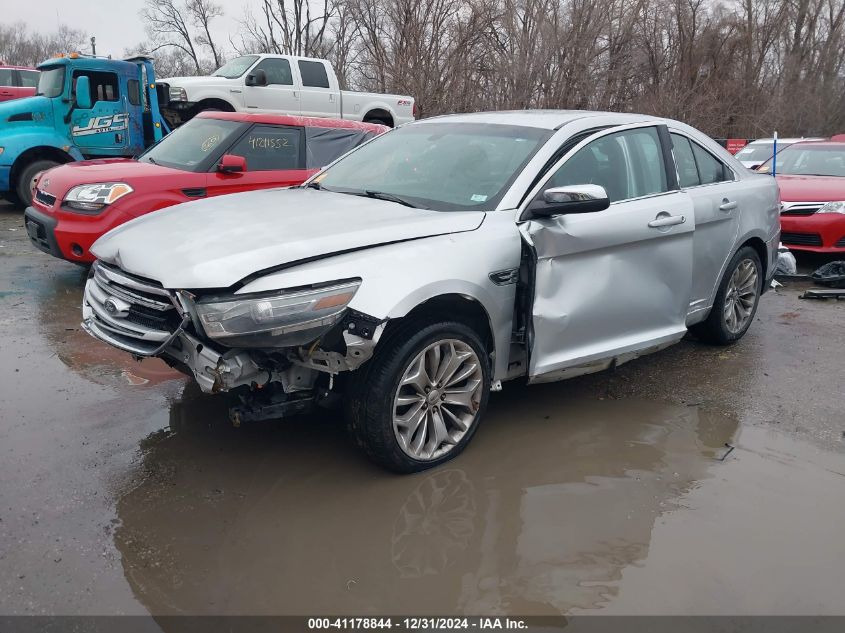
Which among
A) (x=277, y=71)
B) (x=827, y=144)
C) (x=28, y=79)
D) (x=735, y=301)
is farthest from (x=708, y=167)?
(x=28, y=79)

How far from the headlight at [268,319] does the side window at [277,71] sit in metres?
11.7

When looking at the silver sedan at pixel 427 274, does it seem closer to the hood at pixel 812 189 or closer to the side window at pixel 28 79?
the hood at pixel 812 189

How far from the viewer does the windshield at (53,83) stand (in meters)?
10.7

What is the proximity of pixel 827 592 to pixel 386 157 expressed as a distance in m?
3.23

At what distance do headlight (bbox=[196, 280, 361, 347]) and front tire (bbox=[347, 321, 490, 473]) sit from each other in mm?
374

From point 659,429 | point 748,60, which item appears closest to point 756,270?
point 659,429

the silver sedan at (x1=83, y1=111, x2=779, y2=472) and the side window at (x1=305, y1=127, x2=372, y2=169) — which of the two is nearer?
the silver sedan at (x1=83, y1=111, x2=779, y2=472)

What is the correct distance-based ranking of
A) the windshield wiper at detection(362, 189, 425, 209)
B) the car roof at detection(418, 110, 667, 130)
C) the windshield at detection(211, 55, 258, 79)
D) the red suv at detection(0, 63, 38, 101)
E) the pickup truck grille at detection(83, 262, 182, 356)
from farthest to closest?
1. the red suv at detection(0, 63, 38, 101)
2. the windshield at detection(211, 55, 258, 79)
3. the car roof at detection(418, 110, 667, 130)
4. the windshield wiper at detection(362, 189, 425, 209)
5. the pickup truck grille at detection(83, 262, 182, 356)

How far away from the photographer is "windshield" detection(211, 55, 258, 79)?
1349cm

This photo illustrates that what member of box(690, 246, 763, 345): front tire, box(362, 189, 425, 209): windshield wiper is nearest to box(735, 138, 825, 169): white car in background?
box(690, 246, 763, 345): front tire

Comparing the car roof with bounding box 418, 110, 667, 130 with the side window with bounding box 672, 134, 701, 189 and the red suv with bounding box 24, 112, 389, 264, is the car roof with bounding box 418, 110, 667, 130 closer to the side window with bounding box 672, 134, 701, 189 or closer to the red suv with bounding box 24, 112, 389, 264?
the side window with bounding box 672, 134, 701, 189

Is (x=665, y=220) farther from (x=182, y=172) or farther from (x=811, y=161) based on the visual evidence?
(x=811, y=161)

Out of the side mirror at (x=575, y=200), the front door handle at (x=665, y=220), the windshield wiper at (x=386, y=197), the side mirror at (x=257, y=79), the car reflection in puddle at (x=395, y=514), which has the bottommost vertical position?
the car reflection in puddle at (x=395, y=514)

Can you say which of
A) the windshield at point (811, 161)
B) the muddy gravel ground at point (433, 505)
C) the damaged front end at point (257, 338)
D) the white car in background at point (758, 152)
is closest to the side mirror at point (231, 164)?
the muddy gravel ground at point (433, 505)
